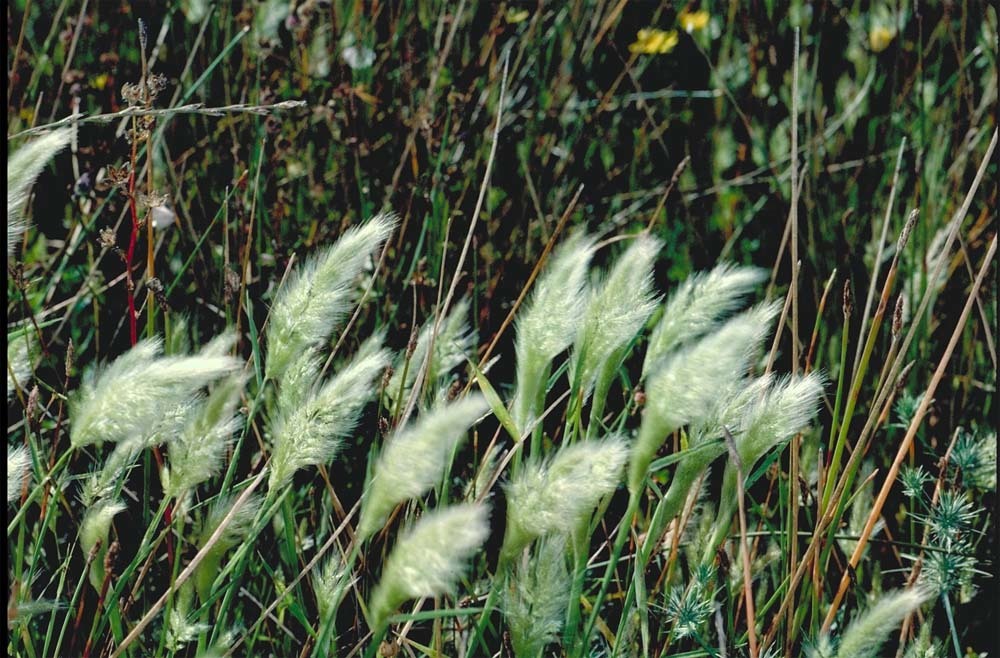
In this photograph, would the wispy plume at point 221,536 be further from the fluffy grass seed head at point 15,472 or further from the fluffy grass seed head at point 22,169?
the fluffy grass seed head at point 22,169

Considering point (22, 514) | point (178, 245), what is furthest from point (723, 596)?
point (178, 245)

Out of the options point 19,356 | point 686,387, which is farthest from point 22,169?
point 686,387

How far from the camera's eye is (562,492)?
1.92 ft

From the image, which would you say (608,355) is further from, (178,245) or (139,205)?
(178,245)

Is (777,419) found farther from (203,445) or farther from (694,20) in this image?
(694,20)

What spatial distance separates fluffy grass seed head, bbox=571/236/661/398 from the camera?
27.7 inches

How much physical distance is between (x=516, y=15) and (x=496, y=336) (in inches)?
43.6

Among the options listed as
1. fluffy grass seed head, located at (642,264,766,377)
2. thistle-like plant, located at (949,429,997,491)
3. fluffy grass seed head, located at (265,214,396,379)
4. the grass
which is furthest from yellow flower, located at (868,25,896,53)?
fluffy grass seed head, located at (265,214,396,379)

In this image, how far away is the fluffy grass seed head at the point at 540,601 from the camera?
2.10 ft

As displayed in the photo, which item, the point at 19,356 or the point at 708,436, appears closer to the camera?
the point at 708,436

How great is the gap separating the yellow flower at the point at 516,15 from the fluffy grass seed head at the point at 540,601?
1.33m

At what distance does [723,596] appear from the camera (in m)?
1.11

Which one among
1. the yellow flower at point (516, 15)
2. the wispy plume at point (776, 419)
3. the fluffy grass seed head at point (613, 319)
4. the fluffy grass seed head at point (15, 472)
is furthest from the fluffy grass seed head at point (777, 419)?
the yellow flower at point (516, 15)

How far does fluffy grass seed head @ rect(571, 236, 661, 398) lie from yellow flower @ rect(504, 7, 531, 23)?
1.16m
